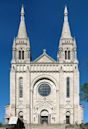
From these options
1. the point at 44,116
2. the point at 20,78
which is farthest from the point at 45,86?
the point at 44,116

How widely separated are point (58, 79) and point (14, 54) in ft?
34.8

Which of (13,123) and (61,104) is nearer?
(13,123)

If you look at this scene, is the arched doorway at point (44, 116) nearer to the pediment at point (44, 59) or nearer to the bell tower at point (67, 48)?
the pediment at point (44, 59)

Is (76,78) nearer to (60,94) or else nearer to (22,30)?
(60,94)

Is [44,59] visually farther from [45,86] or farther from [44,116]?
[44,116]

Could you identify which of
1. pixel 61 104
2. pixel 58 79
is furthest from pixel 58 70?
pixel 61 104

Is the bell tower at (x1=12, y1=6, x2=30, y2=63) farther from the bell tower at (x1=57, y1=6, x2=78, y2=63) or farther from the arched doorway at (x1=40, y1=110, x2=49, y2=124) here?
the arched doorway at (x1=40, y1=110, x2=49, y2=124)

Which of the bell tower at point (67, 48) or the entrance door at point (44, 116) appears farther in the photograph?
the bell tower at point (67, 48)

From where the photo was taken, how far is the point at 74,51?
260 feet

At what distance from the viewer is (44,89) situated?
79.1 m

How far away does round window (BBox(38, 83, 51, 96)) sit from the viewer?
79.0 m

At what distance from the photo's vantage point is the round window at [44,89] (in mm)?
78981

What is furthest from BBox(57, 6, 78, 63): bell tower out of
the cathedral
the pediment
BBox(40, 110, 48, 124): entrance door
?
BBox(40, 110, 48, 124): entrance door

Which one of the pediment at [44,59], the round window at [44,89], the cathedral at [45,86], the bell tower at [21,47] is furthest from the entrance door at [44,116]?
the bell tower at [21,47]
